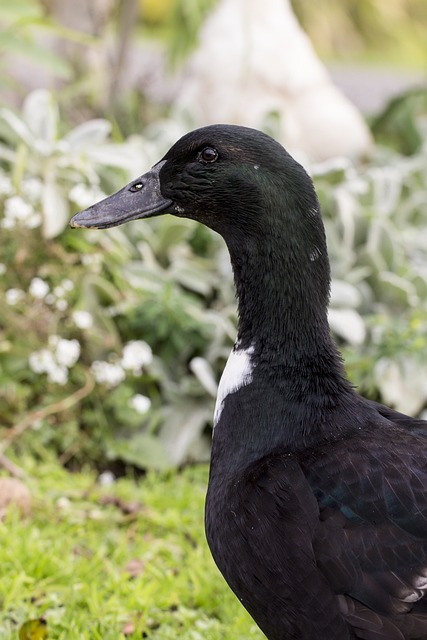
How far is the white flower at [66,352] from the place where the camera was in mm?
4312

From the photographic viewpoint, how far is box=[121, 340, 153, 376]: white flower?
173 inches

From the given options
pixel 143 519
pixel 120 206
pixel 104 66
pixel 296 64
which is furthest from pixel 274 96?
pixel 120 206

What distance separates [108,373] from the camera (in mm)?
4375

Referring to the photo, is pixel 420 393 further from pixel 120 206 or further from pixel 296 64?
pixel 296 64

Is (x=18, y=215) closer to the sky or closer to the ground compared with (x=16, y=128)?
closer to the ground

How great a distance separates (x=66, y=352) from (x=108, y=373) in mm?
204

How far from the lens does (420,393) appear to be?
463cm

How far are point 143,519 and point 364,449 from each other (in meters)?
1.67

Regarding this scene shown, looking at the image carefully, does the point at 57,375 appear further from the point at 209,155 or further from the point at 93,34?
the point at 93,34

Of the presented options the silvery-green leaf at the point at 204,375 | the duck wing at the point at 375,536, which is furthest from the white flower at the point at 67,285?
the duck wing at the point at 375,536

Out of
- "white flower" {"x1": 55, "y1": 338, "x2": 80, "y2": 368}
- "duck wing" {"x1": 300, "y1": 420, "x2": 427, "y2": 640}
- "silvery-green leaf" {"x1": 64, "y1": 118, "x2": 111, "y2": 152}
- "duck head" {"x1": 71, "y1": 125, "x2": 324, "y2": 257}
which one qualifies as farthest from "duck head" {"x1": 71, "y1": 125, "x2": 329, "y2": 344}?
"silvery-green leaf" {"x1": 64, "y1": 118, "x2": 111, "y2": 152}

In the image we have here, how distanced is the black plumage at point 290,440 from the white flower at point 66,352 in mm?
1684

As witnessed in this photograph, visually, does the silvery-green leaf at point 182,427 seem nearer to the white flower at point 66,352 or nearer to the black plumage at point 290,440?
the white flower at point 66,352

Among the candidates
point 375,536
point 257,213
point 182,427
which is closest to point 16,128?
point 182,427
